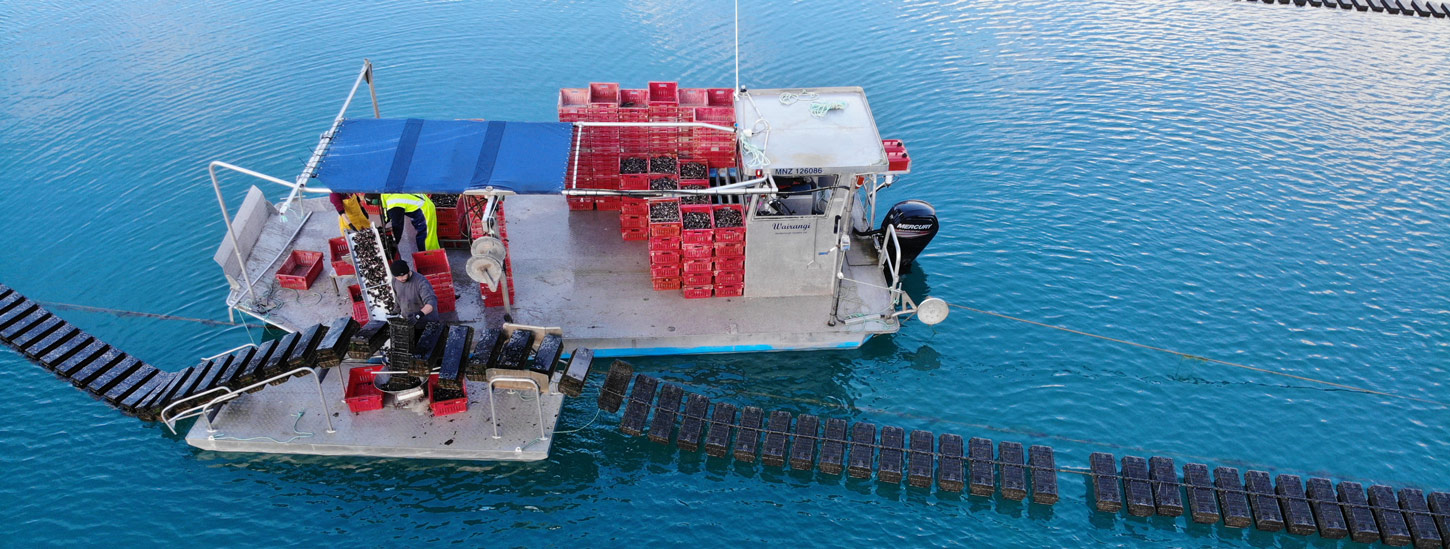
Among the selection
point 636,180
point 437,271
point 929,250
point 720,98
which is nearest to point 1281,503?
point 929,250

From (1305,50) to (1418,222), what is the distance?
12828mm

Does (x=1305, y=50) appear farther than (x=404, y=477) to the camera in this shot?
Yes

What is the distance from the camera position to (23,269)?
69.9ft

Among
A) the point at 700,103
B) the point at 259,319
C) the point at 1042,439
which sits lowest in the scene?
the point at 1042,439

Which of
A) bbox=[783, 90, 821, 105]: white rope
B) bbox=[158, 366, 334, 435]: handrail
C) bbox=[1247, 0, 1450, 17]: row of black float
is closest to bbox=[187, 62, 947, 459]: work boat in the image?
bbox=[783, 90, 821, 105]: white rope

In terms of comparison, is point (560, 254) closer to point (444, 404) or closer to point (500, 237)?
point (500, 237)

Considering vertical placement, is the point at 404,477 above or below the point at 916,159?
below

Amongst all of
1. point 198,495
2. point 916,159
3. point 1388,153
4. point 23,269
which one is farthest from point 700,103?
point 1388,153

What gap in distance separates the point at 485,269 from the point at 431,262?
2.95 meters

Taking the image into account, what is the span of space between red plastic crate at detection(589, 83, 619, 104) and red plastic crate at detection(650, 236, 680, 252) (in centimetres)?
469

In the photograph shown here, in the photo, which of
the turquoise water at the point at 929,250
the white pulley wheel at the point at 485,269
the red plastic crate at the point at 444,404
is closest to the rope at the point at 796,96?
the turquoise water at the point at 929,250

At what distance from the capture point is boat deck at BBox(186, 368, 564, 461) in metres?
16.7

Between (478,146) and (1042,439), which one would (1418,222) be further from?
(478,146)

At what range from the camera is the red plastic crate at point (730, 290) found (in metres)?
19.8
